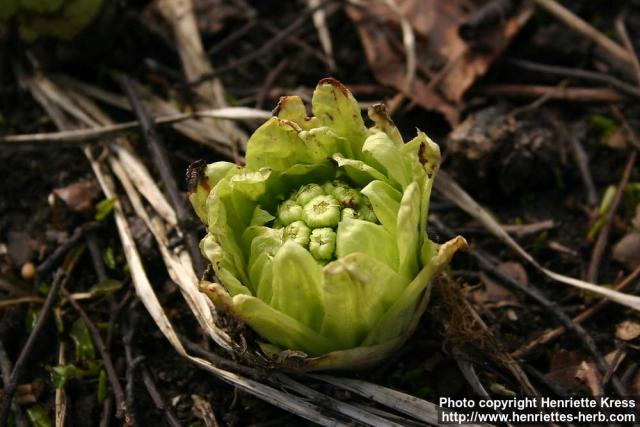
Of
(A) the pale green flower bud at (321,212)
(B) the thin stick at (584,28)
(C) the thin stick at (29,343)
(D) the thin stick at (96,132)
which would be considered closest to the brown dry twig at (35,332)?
(C) the thin stick at (29,343)

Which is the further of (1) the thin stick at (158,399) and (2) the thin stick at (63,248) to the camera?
(2) the thin stick at (63,248)

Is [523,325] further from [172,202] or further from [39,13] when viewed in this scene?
[39,13]

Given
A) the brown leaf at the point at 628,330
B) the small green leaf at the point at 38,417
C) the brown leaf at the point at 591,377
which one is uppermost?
the brown leaf at the point at 628,330

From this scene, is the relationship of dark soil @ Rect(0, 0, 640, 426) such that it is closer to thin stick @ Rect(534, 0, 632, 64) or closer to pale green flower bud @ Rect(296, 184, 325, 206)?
thin stick @ Rect(534, 0, 632, 64)

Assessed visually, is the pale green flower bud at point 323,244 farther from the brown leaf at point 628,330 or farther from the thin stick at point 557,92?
the thin stick at point 557,92

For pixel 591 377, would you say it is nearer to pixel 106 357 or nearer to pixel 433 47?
pixel 106 357

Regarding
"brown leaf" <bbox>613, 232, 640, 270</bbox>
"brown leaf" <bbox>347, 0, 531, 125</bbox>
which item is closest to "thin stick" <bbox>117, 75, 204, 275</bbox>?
"brown leaf" <bbox>347, 0, 531, 125</bbox>

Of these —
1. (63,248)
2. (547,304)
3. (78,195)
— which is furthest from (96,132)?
(547,304)

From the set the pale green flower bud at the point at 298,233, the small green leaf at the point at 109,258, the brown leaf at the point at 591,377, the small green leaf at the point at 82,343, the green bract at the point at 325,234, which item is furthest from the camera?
the small green leaf at the point at 109,258

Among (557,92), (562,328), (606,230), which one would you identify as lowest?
(562,328)
